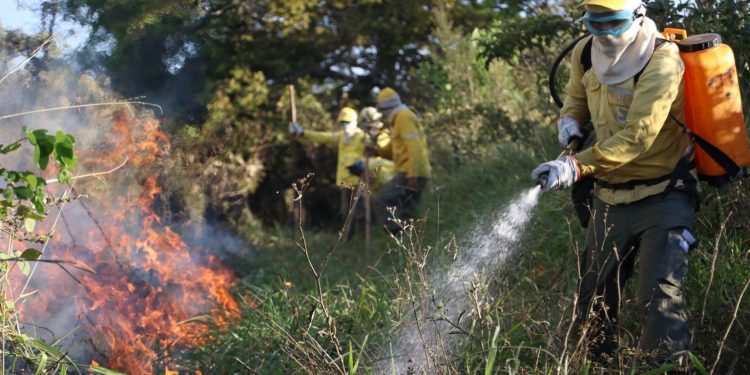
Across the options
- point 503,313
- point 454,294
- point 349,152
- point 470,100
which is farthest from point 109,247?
point 470,100

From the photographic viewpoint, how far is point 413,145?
30.8ft

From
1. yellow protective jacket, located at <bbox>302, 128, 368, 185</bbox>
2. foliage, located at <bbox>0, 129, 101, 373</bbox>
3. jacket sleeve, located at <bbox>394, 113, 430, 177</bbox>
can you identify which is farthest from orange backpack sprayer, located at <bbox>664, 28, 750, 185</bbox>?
yellow protective jacket, located at <bbox>302, 128, 368, 185</bbox>

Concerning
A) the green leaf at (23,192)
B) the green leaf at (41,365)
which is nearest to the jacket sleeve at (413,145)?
the green leaf at (41,365)

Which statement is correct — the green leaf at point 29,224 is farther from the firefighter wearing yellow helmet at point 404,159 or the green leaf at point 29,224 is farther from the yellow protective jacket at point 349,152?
the yellow protective jacket at point 349,152

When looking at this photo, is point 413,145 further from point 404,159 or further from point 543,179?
point 543,179

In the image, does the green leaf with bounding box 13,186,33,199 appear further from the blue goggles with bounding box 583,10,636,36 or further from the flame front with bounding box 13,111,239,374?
the blue goggles with bounding box 583,10,636,36

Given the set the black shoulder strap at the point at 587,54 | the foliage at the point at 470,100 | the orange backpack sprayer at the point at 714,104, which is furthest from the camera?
the foliage at the point at 470,100

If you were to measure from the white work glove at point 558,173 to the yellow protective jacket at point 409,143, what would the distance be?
5.36 meters

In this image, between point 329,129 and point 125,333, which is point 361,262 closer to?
point 125,333

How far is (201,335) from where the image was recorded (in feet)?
18.2

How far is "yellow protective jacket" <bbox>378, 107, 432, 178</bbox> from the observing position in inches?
369

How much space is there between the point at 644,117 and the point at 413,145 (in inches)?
216

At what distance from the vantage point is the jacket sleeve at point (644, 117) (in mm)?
3979

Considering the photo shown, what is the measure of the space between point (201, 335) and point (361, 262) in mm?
3504
